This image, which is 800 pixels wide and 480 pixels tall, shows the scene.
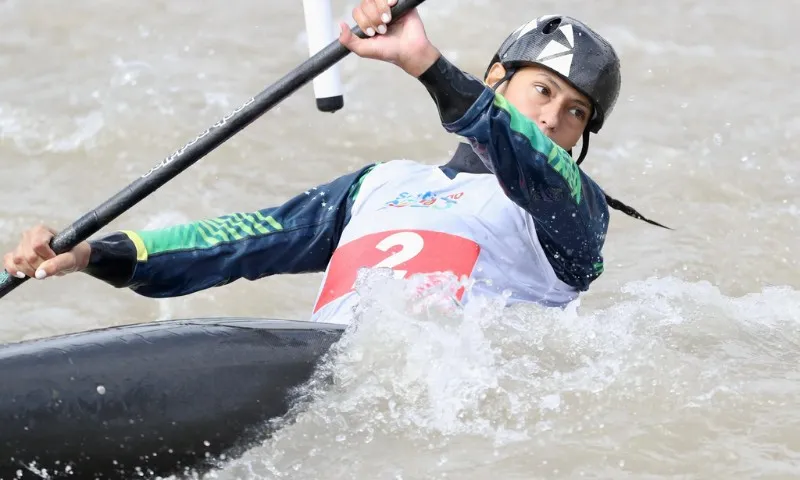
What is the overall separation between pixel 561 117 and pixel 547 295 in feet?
1.57

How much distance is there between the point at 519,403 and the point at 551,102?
884 mm

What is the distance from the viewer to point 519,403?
114 inches

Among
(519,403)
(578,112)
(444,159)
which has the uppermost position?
(578,112)

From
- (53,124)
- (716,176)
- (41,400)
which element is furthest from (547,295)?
(53,124)

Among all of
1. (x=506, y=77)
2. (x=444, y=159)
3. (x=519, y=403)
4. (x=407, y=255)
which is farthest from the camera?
(x=444, y=159)

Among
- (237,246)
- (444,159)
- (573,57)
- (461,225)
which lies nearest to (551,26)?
(573,57)

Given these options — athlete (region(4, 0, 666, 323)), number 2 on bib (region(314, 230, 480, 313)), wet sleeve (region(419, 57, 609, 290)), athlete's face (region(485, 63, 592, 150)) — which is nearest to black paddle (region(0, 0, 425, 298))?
athlete (region(4, 0, 666, 323))

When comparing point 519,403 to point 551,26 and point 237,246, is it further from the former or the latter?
point 551,26

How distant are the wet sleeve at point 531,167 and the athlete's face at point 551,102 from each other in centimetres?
27

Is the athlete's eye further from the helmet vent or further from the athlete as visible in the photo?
the helmet vent

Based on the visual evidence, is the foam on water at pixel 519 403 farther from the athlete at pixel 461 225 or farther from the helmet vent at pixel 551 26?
the helmet vent at pixel 551 26

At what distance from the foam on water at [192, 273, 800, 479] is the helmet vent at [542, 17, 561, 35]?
0.78 meters

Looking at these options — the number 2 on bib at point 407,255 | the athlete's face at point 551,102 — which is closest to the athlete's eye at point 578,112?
the athlete's face at point 551,102

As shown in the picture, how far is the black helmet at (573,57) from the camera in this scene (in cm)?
337
